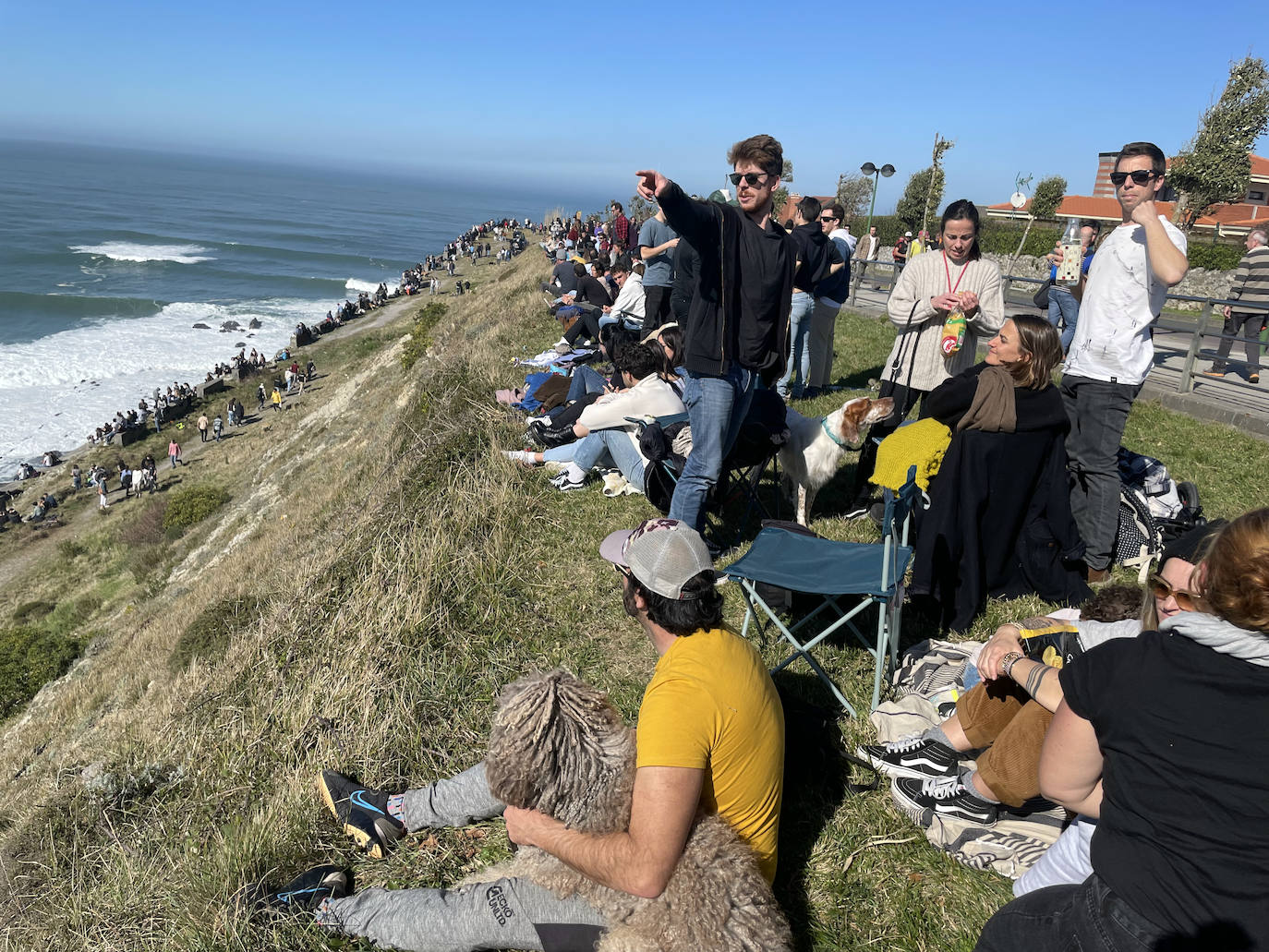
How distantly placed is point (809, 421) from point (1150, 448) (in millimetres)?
3944

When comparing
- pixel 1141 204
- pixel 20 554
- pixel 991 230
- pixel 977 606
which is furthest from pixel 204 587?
pixel 991 230

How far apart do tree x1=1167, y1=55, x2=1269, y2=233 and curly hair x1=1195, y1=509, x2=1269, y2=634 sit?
35.8 meters

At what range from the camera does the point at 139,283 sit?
197ft

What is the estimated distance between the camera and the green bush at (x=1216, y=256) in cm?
2506

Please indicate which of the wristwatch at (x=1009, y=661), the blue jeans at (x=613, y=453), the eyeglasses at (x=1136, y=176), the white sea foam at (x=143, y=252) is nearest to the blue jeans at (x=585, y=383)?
the blue jeans at (x=613, y=453)

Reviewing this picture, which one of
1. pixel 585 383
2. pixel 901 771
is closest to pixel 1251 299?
pixel 585 383

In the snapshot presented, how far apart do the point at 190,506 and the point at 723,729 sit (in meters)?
22.7

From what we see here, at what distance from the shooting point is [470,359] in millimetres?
11266

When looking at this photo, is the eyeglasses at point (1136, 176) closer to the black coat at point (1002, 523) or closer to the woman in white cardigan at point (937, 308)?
the woman in white cardigan at point (937, 308)

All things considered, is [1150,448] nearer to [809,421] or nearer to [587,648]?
[809,421]

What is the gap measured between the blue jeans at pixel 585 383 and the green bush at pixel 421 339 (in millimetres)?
11744

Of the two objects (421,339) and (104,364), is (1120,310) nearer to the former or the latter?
(421,339)

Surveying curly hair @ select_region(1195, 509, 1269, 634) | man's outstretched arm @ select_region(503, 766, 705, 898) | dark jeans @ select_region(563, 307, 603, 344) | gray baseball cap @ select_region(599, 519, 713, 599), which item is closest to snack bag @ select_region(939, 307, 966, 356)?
gray baseball cap @ select_region(599, 519, 713, 599)

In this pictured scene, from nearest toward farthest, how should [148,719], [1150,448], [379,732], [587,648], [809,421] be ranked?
[379,732], [587,648], [809,421], [148,719], [1150,448]
